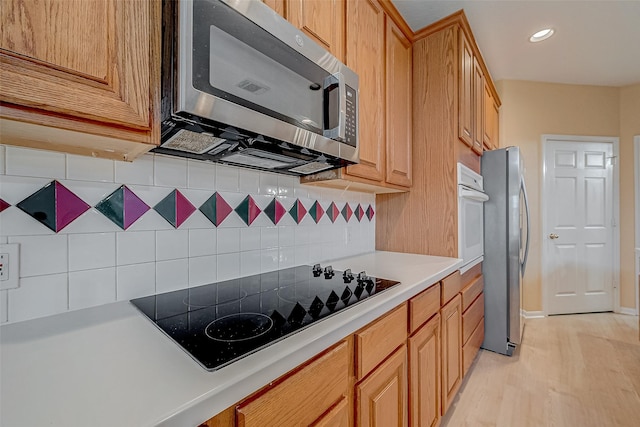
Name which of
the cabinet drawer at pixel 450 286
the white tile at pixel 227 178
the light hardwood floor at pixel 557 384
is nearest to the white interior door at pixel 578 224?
the light hardwood floor at pixel 557 384

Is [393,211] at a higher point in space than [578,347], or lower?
higher

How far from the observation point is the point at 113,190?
33.6 inches

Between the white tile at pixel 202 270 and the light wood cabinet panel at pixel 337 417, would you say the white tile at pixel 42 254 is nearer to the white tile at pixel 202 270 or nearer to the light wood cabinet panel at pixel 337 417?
the white tile at pixel 202 270

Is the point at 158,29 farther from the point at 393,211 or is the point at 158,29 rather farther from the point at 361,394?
the point at 393,211

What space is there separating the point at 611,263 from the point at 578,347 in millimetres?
1485

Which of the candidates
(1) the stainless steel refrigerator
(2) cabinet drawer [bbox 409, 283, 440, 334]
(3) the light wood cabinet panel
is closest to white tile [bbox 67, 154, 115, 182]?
(3) the light wood cabinet panel

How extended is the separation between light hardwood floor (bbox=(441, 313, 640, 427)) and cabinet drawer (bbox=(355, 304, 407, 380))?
0.94 m

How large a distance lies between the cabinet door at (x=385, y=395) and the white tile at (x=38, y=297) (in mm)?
853

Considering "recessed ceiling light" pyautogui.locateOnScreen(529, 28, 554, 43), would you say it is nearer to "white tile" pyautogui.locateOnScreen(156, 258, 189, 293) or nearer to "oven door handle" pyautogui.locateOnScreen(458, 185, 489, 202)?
"oven door handle" pyautogui.locateOnScreen(458, 185, 489, 202)

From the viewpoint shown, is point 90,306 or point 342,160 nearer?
point 90,306

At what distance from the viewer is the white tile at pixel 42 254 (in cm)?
71

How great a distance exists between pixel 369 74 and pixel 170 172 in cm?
105

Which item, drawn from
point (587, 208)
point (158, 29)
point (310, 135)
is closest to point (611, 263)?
point (587, 208)

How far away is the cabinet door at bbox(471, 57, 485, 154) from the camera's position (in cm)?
211
